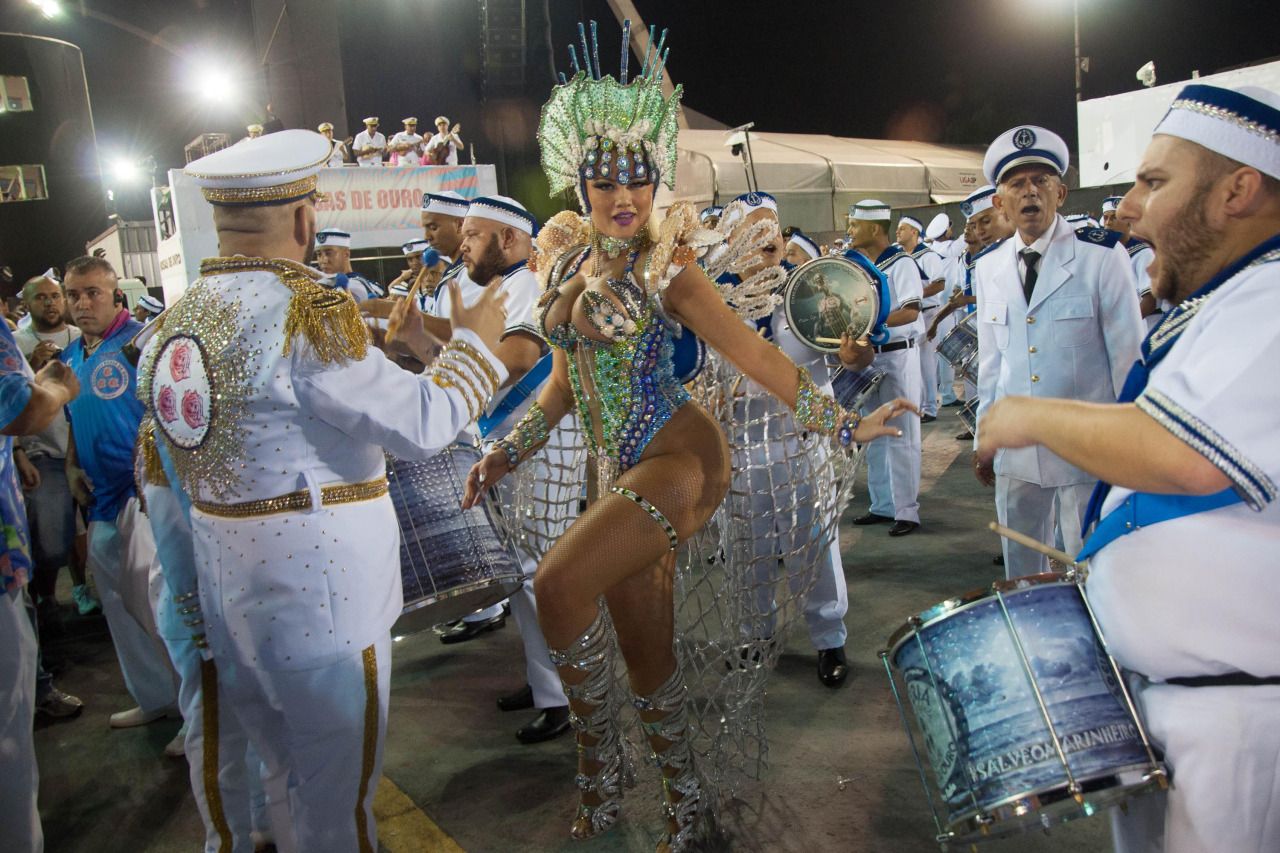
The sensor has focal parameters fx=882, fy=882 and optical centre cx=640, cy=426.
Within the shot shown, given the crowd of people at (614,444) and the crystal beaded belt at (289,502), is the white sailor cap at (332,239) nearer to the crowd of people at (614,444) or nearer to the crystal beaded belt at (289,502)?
the crowd of people at (614,444)

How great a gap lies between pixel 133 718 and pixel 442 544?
Answer: 8.37 ft

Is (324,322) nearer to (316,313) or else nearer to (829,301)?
(316,313)

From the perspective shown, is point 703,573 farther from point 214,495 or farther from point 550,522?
point 214,495

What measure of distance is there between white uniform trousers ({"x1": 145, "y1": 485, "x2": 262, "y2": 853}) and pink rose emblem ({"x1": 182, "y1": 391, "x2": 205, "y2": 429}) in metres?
0.57

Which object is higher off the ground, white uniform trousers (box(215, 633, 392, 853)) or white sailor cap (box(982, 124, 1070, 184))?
white sailor cap (box(982, 124, 1070, 184))

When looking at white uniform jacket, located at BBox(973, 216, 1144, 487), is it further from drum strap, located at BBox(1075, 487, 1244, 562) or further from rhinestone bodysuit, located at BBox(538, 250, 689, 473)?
drum strap, located at BBox(1075, 487, 1244, 562)

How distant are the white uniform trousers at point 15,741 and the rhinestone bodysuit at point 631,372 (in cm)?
201

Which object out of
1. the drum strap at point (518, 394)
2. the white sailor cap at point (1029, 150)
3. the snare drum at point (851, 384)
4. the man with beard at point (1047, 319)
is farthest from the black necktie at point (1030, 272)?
the drum strap at point (518, 394)

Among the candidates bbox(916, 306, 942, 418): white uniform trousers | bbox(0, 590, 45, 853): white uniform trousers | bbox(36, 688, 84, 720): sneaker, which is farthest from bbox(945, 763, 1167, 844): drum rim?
bbox(916, 306, 942, 418): white uniform trousers

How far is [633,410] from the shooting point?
2797mm

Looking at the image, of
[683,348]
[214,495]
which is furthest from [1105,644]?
[214,495]

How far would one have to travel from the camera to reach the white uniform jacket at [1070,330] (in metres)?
3.66

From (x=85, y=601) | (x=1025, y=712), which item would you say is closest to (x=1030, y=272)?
(x=1025, y=712)

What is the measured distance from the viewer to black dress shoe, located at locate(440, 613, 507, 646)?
17.3 feet
